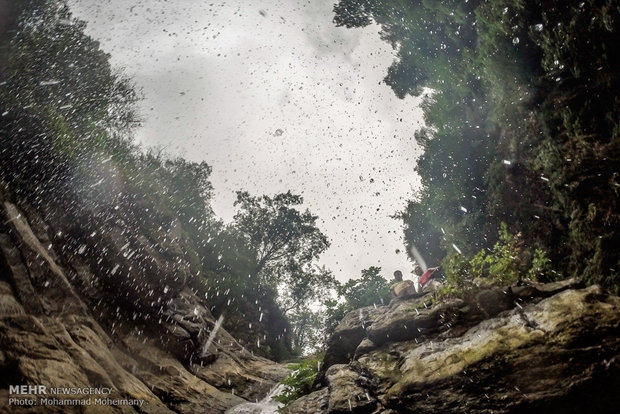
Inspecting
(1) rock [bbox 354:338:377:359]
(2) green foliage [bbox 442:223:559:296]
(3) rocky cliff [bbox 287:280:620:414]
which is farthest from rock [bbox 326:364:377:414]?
(2) green foliage [bbox 442:223:559:296]

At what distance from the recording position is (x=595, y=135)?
19.7 feet

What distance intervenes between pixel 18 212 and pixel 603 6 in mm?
16129

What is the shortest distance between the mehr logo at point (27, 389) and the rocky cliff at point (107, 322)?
72 mm

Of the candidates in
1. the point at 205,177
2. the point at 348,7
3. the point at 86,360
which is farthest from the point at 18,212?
the point at 205,177

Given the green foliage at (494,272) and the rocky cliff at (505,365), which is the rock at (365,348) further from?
the green foliage at (494,272)

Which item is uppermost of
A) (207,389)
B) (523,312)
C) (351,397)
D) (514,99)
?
(514,99)

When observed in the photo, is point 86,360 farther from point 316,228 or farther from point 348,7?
point 316,228

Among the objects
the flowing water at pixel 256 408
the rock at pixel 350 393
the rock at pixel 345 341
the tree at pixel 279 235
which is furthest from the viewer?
the tree at pixel 279 235

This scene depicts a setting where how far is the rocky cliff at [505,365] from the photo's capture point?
3.10 m

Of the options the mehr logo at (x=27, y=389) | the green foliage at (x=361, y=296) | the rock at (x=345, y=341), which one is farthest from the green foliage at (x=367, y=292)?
the mehr logo at (x=27, y=389)

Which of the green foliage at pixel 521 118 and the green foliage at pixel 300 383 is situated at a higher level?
the green foliage at pixel 521 118

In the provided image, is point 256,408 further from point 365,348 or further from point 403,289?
point 403,289

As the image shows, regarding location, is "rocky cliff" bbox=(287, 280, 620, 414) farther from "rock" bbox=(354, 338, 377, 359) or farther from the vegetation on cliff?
the vegetation on cliff

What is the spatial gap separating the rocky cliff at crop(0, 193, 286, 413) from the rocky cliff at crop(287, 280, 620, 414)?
475 cm
